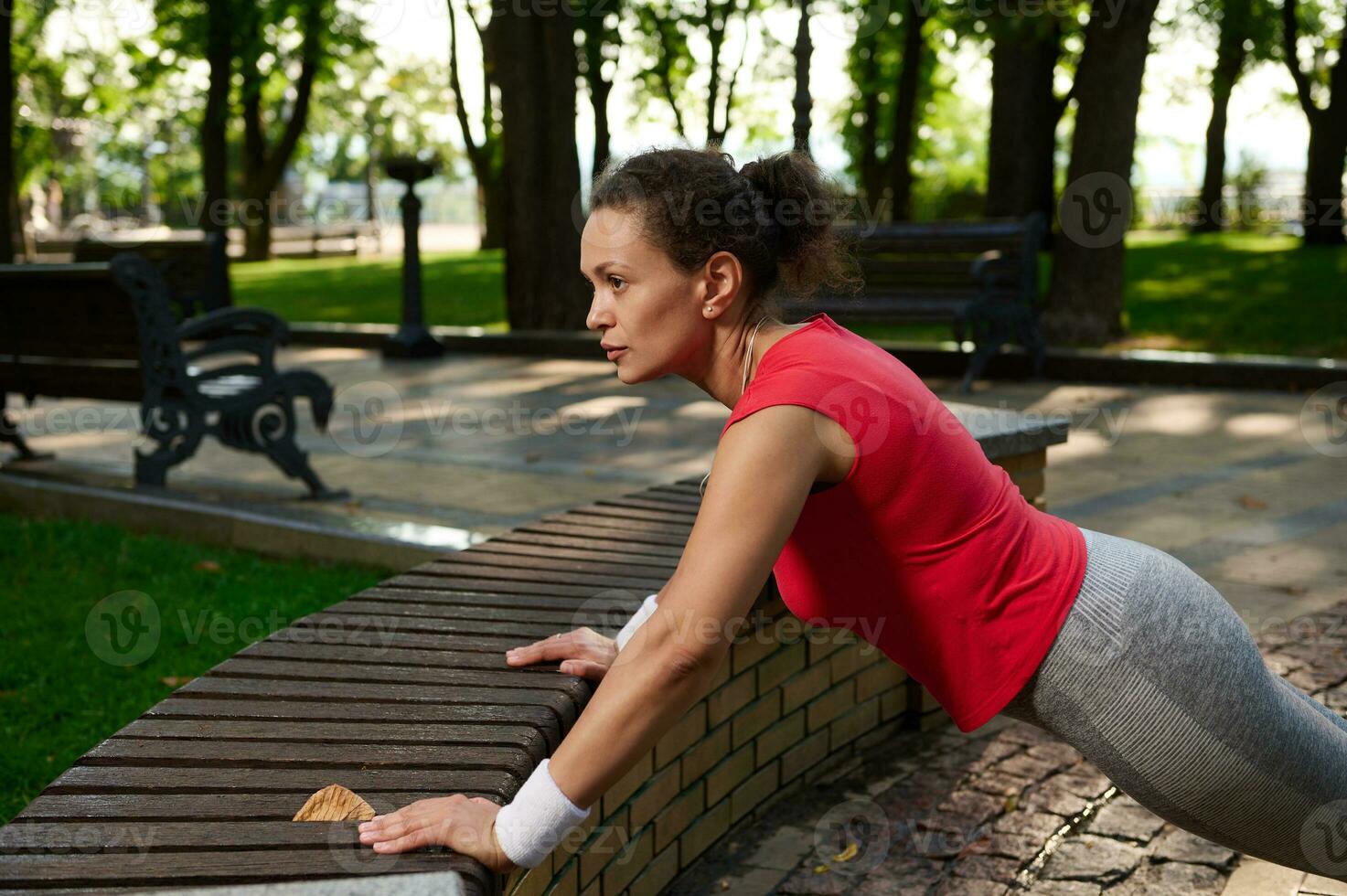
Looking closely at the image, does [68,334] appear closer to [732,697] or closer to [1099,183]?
[732,697]

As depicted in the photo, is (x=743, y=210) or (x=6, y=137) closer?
(x=743, y=210)

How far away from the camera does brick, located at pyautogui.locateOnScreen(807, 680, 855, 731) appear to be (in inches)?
148

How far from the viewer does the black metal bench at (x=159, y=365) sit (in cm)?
643

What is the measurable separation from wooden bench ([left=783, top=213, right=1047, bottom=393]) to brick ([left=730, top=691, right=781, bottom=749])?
6.94 m

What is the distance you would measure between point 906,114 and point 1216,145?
937 cm

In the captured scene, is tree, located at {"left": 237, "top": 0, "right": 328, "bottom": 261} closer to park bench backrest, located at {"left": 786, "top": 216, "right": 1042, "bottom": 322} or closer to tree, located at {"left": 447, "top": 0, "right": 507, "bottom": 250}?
tree, located at {"left": 447, "top": 0, "right": 507, "bottom": 250}

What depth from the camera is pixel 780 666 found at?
11.7ft

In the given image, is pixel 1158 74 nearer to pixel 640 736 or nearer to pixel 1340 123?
pixel 1340 123

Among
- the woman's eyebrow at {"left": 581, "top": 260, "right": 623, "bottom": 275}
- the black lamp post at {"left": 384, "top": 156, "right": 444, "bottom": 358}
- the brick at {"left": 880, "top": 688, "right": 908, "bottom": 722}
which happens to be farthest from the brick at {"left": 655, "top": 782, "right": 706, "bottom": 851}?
the black lamp post at {"left": 384, "top": 156, "right": 444, "bottom": 358}

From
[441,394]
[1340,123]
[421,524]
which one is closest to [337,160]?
[1340,123]

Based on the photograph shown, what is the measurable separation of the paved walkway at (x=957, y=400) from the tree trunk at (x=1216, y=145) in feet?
56.8

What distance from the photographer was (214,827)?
1924 mm

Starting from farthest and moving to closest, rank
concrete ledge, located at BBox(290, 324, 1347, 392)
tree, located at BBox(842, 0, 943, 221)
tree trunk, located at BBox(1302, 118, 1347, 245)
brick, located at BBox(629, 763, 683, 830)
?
tree, located at BBox(842, 0, 943, 221) < tree trunk, located at BBox(1302, 118, 1347, 245) < concrete ledge, located at BBox(290, 324, 1347, 392) < brick, located at BBox(629, 763, 683, 830)

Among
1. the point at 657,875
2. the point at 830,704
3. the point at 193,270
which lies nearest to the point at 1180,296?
the point at 193,270
